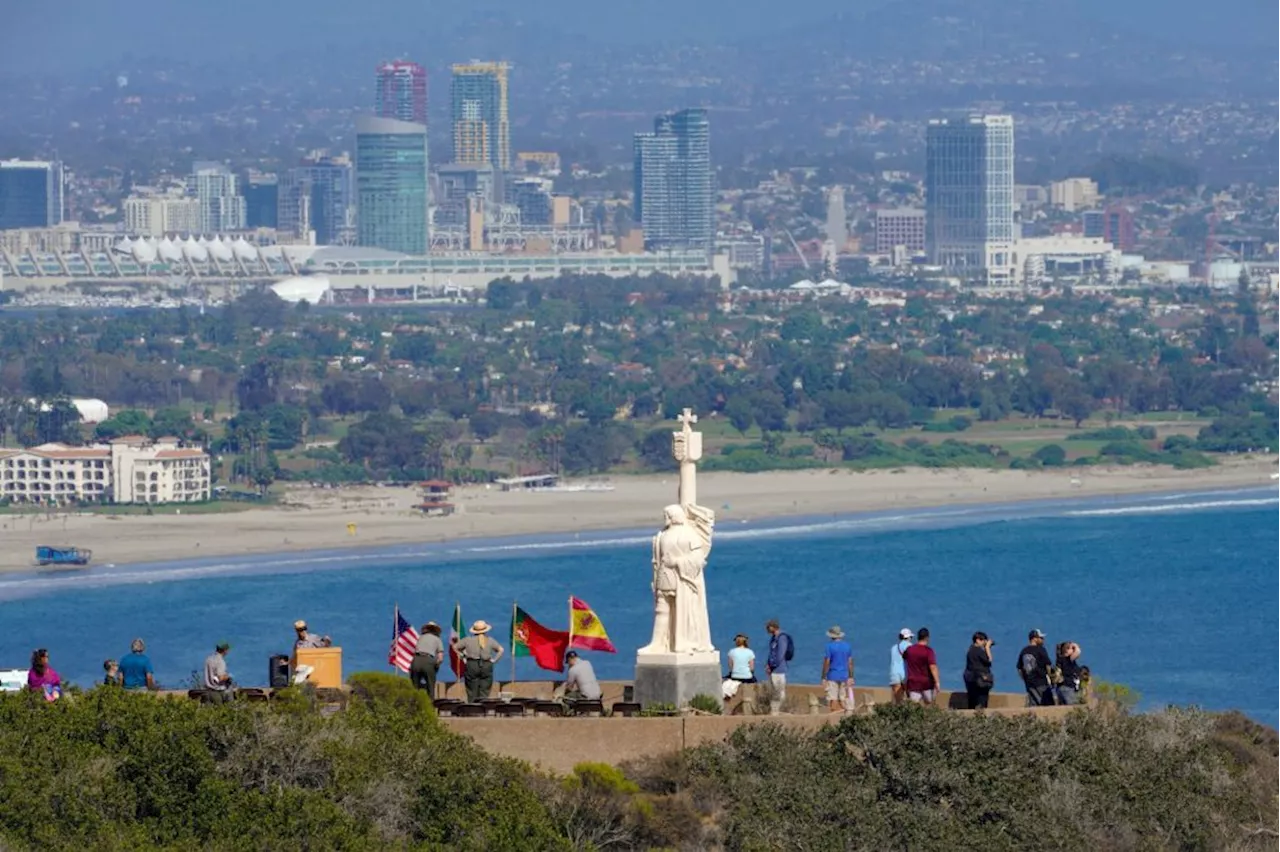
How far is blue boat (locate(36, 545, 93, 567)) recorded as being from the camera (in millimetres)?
84938

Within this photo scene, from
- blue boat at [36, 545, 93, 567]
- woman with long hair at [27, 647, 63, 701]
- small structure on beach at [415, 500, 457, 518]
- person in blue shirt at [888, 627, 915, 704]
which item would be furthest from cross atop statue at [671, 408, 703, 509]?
small structure on beach at [415, 500, 457, 518]

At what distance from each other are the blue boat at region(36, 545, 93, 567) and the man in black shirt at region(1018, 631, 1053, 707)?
64135mm

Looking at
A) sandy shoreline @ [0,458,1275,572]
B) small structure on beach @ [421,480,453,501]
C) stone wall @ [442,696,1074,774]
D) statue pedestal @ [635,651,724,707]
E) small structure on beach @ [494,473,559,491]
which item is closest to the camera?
stone wall @ [442,696,1074,774]

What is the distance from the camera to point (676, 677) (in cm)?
2175

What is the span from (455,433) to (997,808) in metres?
103

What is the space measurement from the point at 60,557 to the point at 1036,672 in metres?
64.7

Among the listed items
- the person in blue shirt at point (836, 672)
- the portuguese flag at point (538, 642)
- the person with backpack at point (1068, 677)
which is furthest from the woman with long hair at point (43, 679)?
the person with backpack at point (1068, 677)

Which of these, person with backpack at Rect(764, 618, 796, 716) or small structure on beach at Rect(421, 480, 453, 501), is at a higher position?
Result: person with backpack at Rect(764, 618, 796, 716)

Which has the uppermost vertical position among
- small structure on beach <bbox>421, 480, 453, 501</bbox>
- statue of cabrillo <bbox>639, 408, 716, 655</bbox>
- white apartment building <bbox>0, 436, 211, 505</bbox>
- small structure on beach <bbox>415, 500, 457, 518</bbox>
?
statue of cabrillo <bbox>639, 408, 716, 655</bbox>

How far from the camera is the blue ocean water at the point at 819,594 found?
201 ft

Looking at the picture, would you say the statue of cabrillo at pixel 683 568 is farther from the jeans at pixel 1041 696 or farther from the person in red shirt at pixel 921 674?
the jeans at pixel 1041 696

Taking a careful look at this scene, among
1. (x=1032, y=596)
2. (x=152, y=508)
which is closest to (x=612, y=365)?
(x=152, y=508)

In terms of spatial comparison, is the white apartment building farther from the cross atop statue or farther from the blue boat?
the cross atop statue

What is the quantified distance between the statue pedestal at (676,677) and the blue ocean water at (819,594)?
26280mm
